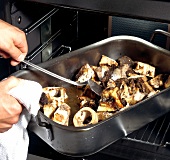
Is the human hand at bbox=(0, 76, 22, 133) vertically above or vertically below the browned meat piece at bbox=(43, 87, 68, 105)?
above

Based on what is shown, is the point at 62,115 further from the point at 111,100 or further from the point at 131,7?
the point at 131,7

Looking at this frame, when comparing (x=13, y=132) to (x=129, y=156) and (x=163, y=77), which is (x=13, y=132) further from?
(x=163, y=77)

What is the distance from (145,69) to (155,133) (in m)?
0.18

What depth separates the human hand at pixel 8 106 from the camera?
0.99m

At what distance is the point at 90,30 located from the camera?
1.46m

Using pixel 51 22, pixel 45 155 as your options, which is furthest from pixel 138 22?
pixel 45 155

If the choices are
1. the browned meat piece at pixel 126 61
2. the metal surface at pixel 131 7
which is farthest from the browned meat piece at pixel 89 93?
the metal surface at pixel 131 7

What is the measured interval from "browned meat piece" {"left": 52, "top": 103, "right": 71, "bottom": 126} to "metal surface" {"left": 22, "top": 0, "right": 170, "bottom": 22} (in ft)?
0.81

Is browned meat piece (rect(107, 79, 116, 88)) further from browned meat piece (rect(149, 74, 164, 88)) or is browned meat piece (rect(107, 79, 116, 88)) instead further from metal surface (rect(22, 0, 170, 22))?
metal surface (rect(22, 0, 170, 22))

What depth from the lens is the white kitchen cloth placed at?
1022 millimetres

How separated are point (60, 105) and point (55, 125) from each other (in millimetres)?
136

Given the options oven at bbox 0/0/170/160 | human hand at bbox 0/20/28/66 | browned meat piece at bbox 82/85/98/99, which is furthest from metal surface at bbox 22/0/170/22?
browned meat piece at bbox 82/85/98/99

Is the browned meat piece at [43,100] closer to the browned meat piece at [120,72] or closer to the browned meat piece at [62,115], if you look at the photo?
the browned meat piece at [62,115]

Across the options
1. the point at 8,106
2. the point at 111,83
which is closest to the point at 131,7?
the point at 111,83
